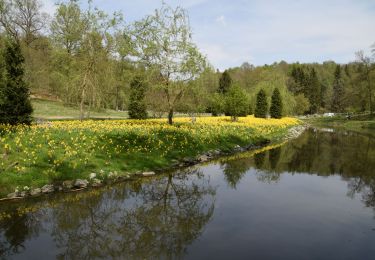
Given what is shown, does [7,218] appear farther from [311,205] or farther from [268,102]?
[268,102]

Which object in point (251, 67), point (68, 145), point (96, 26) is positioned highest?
point (251, 67)

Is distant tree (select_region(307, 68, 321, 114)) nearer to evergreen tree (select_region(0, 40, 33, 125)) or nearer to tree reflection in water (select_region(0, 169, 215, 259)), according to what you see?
evergreen tree (select_region(0, 40, 33, 125))

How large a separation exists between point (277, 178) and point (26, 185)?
13.6m

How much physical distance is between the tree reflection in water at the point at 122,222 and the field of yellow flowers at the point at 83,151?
79.5 inches

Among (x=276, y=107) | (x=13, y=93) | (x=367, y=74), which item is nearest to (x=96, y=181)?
(x=13, y=93)

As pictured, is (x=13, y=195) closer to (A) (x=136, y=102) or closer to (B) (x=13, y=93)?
(B) (x=13, y=93)

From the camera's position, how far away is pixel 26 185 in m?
14.1

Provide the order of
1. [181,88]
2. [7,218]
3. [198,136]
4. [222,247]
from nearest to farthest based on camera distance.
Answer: [222,247]
[7,218]
[198,136]
[181,88]

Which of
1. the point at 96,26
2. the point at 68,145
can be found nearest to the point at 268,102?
the point at 96,26

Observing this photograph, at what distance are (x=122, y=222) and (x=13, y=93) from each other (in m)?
15.9

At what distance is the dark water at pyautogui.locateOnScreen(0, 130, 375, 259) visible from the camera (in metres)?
9.40

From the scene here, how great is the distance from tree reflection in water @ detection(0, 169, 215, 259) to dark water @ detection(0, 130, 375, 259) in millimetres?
32

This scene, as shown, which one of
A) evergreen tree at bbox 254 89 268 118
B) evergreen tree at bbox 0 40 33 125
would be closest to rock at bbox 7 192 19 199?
evergreen tree at bbox 0 40 33 125

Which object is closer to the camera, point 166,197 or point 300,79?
point 166,197
